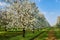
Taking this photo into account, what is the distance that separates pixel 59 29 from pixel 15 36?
2.90 meters

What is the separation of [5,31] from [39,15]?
100 inches

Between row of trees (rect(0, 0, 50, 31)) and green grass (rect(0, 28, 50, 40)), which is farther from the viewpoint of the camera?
row of trees (rect(0, 0, 50, 31))

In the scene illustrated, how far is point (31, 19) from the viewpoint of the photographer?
19703 mm

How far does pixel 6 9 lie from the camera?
18672 millimetres

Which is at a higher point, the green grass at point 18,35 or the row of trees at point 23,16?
the row of trees at point 23,16

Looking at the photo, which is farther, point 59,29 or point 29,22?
point 29,22

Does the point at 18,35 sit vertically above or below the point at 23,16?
below

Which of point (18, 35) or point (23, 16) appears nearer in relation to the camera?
point (18, 35)

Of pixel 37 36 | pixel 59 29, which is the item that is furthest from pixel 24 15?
pixel 59 29

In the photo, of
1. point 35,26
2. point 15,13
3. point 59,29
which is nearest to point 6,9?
point 15,13

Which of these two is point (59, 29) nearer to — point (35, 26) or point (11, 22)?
point (35, 26)

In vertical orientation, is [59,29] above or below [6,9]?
below

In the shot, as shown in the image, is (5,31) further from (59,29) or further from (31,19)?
(59,29)

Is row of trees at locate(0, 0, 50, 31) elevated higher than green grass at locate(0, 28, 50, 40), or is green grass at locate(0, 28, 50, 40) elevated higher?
row of trees at locate(0, 0, 50, 31)
